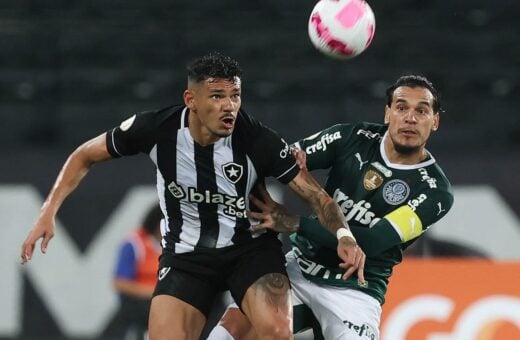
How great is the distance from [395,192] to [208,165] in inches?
38.5

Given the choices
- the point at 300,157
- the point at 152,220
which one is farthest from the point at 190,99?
the point at 152,220

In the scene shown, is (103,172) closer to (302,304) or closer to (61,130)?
(61,130)

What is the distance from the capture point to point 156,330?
566 centimetres

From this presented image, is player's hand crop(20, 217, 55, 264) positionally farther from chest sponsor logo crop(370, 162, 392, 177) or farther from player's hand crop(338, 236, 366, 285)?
chest sponsor logo crop(370, 162, 392, 177)

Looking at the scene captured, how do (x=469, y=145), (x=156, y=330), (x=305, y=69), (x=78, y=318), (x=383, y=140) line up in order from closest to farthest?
(x=156, y=330)
(x=383, y=140)
(x=78, y=318)
(x=469, y=145)
(x=305, y=69)

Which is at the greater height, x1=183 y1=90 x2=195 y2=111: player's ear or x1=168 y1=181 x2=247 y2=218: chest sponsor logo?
x1=183 y1=90 x2=195 y2=111: player's ear

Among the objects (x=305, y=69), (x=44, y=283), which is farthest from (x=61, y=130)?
(x=305, y=69)

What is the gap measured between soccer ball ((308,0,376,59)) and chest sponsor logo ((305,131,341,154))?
406 mm

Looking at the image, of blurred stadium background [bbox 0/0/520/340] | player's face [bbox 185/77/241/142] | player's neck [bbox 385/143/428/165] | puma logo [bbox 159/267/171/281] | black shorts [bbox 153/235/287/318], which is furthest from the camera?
blurred stadium background [bbox 0/0/520/340]

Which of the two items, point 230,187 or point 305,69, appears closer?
point 230,187

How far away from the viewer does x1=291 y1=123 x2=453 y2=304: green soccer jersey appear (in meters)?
6.06

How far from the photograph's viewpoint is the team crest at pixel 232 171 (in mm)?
5801

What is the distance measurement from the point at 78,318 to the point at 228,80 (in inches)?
166

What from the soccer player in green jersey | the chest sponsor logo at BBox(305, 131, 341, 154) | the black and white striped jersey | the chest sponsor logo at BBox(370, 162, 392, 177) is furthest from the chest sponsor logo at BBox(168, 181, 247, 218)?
the chest sponsor logo at BBox(370, 162, 392, 177)
